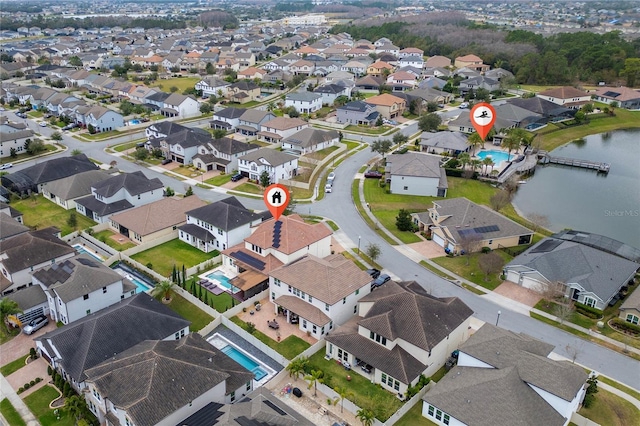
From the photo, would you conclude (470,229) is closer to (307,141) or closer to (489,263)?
(489,263)

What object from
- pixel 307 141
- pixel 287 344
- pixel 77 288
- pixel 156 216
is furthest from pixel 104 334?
pixel 307 141

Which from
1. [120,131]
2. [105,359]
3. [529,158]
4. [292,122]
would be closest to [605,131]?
[529,158]

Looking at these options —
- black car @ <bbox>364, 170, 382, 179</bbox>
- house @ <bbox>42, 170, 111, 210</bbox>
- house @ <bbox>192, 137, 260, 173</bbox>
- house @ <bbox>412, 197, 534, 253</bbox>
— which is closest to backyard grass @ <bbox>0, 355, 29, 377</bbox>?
house @ <bbox>42, 170, 111, 210</bbox>

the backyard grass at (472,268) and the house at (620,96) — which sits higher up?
the house at (620,96)

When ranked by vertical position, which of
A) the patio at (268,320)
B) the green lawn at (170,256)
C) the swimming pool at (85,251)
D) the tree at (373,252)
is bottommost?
the swimming pool at (85,251)

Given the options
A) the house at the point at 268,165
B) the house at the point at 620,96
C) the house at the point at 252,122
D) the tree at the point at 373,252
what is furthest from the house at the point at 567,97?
the tree at the point at 373,252

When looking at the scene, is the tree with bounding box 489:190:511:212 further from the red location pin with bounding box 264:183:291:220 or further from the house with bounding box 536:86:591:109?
the house with bounding box 536:86:591:109

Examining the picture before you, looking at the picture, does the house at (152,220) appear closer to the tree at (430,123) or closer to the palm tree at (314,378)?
the palm tree at (314,378)
